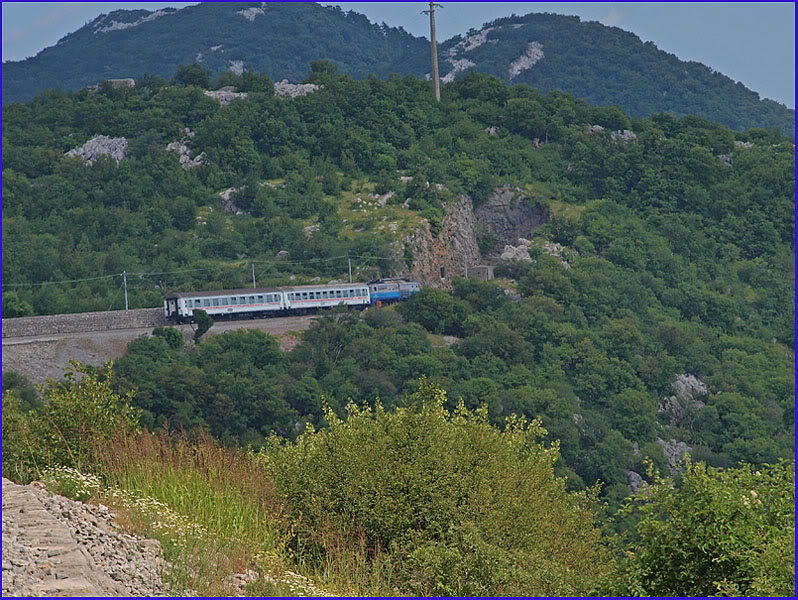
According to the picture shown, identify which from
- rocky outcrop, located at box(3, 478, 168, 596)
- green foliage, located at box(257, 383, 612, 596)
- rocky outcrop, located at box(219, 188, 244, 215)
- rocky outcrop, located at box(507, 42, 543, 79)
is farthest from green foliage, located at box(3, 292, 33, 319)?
rocky outcrop, located at box(507, 42, 543, 79)

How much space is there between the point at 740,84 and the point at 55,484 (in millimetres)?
99147

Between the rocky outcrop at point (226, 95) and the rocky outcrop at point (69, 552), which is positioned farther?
the rocky outcrop at point (226, 95)

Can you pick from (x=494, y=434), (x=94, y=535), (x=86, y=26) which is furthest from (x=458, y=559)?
(x=86, y=26)

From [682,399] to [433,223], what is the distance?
48.2 feet

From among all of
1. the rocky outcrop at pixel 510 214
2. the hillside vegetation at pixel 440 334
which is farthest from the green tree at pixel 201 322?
the rocky outcrop at pixel 510 214

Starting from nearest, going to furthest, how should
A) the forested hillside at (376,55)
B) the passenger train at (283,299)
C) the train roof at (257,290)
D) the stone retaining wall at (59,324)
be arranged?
the stone retaining wall at (59,324)
the passenger train at (283,299)
the train roof at (257,290)
the forested hillside at (376,55)

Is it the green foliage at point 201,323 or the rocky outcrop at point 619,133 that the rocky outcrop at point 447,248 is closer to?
the rocky outcrop at point 619,133

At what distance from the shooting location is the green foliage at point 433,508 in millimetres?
7406

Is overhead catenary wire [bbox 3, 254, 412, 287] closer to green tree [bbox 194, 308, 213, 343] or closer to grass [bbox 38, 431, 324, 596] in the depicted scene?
green tree [bbox 194, 308, 213, 343]

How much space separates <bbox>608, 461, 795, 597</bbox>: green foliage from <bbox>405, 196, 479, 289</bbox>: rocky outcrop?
127 ft

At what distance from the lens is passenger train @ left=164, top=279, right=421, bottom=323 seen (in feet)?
123

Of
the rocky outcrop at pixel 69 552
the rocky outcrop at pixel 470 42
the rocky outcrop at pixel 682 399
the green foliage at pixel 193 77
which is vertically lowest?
the rocky outcrop at pixel 682 399

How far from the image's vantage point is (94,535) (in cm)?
662

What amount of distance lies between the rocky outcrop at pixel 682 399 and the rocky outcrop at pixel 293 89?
27980 millimetres
